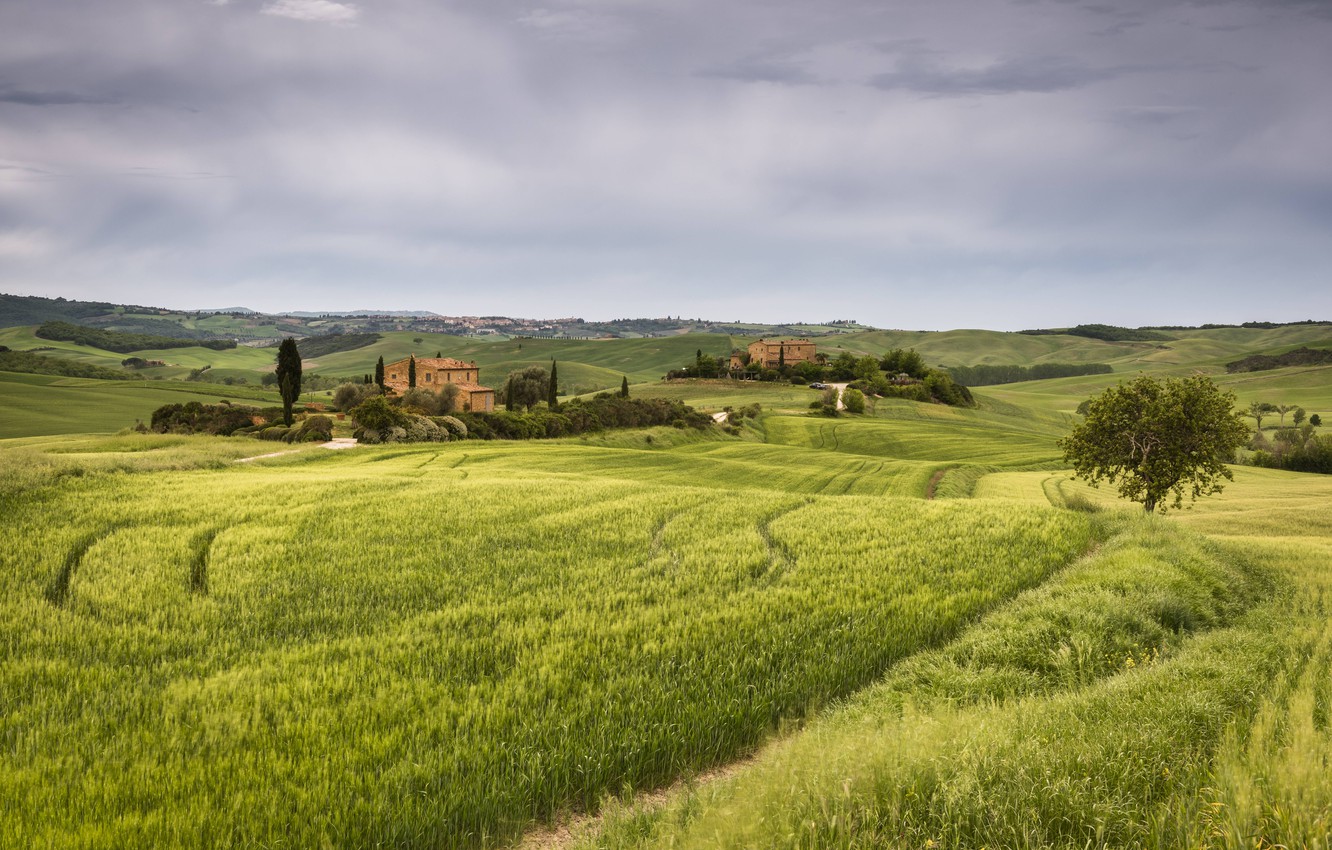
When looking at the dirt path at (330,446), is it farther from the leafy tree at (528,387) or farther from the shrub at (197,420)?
the leafy tree at (528,387)

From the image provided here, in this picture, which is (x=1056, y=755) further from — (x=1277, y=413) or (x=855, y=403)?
(x=1277, y=413)

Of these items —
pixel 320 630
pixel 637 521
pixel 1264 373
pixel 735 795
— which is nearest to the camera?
pixel 735 795

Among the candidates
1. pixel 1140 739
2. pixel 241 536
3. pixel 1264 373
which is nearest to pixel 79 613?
pixel 241 536

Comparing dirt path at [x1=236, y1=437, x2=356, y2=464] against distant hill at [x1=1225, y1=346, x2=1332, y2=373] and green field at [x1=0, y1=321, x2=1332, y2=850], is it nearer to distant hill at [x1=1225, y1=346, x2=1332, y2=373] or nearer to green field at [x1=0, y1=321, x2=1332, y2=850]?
green field at [x1=0, y1=321, x2=1332, y2=850]

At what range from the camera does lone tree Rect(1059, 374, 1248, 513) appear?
33594 mm

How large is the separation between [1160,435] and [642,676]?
121 ft

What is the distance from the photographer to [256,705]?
744 cm

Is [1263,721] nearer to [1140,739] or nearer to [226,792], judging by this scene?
[1140,739]

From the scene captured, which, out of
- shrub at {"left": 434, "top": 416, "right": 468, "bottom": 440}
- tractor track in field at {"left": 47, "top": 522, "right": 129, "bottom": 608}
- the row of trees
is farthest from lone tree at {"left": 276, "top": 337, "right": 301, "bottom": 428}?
the row of trees

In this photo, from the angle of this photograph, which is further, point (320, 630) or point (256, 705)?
point (320, 630)

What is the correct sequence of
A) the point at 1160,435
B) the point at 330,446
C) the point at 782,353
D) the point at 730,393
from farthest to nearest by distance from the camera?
the point at 782,353, the point at 730,393, the point at 330,446, the point at 1160,435

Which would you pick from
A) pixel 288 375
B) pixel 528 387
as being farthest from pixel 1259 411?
pixel 288 375

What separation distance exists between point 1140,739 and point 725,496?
17446 mm

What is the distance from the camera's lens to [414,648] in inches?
366
